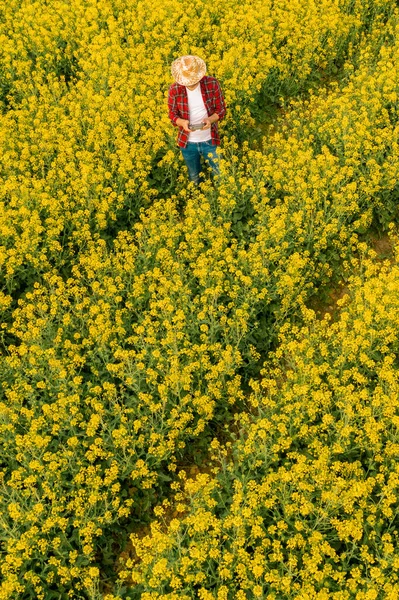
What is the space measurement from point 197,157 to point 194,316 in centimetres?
243

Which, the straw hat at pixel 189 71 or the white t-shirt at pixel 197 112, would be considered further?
the white t-shirt at pixel 197 112

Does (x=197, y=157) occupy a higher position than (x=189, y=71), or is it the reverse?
(x=189, y=71)

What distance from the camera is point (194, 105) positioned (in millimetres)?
6492

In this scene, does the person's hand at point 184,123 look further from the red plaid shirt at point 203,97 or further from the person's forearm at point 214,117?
the person's forearm at point 214,117

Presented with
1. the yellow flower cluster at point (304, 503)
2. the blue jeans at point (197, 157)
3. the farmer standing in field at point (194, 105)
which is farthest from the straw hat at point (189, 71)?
the yellow flower cluster at point (304, 503)

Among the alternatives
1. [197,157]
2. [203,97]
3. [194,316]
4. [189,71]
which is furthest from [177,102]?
[194,316]

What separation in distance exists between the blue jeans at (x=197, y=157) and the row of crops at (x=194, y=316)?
25cm

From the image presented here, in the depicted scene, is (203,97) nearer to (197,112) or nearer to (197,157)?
(197,112)

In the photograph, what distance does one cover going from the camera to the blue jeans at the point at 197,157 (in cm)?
683

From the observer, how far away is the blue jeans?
683 centimetres

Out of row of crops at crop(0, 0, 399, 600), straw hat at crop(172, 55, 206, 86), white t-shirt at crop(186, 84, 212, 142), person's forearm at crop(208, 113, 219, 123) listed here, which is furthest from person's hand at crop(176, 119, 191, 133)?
row of crops at crop(0, 0, 399, 600)

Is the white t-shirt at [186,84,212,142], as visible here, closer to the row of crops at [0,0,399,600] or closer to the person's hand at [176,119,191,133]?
the person's hand at [176,119,191,133]

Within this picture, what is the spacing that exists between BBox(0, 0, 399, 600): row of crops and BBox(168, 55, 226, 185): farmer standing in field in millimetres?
448

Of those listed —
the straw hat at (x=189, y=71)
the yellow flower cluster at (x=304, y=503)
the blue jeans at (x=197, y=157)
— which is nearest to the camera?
the yellow flower cluster at (x=304, y=503)
